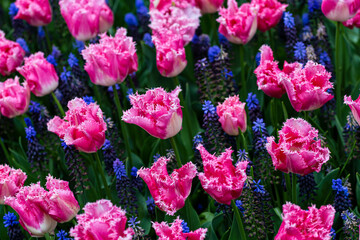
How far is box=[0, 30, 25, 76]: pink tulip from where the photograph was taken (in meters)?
3.10

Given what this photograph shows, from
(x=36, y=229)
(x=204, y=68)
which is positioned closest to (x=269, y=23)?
(x=204, y=68)

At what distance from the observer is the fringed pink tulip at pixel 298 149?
1.88 meters

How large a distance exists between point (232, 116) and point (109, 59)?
654mm

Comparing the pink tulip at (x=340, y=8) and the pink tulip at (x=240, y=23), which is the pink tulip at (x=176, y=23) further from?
the pink tulip at (x=340, y=8)

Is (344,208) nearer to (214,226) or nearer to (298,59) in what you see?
(214,226)

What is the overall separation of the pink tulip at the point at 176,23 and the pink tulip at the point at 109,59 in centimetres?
23

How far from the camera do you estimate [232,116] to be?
230cm

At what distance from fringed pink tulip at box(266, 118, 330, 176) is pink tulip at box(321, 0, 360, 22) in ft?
2.83

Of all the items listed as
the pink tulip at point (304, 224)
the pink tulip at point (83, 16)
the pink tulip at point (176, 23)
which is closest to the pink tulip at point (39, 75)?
the pink tulip at point (83, 16)

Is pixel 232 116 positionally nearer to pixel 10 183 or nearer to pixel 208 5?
pixel 10 183

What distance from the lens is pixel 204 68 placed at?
2867 mm

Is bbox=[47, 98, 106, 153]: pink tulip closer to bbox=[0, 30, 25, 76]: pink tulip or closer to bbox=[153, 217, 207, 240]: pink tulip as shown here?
bbox=[153, 217, 207, 240]: pink tulip

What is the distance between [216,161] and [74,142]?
2.05 ft

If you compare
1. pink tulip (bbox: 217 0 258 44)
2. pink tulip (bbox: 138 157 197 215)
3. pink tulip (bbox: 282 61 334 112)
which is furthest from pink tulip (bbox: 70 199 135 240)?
pink tulip (bbox: 217 0 258 44)
